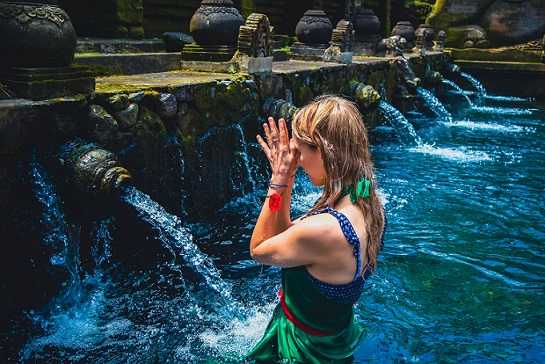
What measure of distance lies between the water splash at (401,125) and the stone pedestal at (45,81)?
746cm

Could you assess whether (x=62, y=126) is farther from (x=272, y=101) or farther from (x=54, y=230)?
(x=272, y=101)

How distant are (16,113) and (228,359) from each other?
2.01 metres

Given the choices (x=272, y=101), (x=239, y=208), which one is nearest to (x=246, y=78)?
(x=272, y=101)

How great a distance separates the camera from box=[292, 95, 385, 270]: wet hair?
210 centimetres

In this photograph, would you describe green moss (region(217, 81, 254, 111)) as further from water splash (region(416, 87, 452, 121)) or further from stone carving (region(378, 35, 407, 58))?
water splash (region(416, 87, 452, 121))

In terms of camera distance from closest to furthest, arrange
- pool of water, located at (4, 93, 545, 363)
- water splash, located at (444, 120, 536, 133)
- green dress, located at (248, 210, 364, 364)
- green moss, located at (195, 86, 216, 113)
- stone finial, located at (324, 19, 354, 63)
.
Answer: green dress, located at (248, 210, 364, 364) → pool of water, located at (4, 93, 545, 363) → green moss, located at (195, 86, 216, 113) → stone finial, located at (324, 19, 354, 63) → water splash, located at (444, 120, 536, 133)

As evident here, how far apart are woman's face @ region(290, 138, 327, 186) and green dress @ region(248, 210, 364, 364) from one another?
1.23 feet

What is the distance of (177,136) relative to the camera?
17.1 feet

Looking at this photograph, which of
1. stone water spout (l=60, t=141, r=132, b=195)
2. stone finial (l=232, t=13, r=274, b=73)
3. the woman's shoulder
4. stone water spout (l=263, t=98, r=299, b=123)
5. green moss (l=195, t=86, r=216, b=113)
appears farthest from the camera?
stone finial (l=232, t=13, r=274, b=73)

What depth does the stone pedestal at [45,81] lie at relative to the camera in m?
3.67

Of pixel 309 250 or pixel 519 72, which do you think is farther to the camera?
pixel 519 72

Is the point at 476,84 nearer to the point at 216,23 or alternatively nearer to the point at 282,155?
the point at 216,23

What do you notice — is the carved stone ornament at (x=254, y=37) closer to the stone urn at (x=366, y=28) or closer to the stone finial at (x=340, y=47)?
the stone finial at (x=340, y=47)

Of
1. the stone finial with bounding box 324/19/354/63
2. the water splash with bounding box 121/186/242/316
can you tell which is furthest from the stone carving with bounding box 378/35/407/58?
the water splash with bounding box 121/186/242/316
